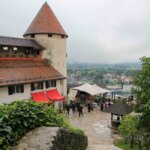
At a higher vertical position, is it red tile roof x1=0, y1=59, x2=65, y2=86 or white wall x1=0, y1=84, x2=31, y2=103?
red tile roof x1=0, y1=59, x2=65, y2=86

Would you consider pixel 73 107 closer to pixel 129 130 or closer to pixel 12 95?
pixel 12 95

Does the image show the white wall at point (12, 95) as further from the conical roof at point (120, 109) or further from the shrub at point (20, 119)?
the shrub at point (20, 119)

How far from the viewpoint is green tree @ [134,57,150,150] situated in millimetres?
16328

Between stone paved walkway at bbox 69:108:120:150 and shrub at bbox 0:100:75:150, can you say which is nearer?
shrub at bbox 0:100:75:150

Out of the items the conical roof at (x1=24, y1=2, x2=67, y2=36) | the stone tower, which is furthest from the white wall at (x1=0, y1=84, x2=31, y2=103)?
the conical roof at (x1=24, y1=2, x2=67, y2=36)

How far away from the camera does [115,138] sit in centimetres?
2356

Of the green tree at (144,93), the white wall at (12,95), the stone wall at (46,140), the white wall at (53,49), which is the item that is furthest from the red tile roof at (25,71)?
the stone wall at (46,140)

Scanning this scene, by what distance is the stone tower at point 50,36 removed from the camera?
3725 cm

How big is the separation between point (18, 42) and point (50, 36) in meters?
4.93

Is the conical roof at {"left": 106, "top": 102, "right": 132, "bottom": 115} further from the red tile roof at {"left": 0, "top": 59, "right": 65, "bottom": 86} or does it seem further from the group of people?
the red tile roof at {"left": 0, "top": 59, "right": 65, "bottom": 86}

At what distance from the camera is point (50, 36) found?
37.3 metres

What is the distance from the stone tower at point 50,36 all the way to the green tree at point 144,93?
68.8 feet

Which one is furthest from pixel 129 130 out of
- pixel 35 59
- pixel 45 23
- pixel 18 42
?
pixel 45 23

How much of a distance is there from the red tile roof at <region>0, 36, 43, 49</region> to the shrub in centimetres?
2160
